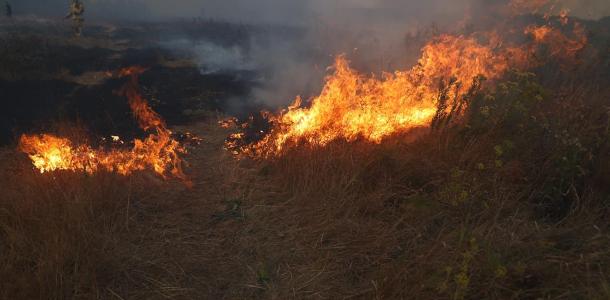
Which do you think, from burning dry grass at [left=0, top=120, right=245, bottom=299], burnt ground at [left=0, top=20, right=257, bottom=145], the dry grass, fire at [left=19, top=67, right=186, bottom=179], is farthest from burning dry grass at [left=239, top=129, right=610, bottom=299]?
burnt ground at [left=0, top=20, right=257, bottom=145]

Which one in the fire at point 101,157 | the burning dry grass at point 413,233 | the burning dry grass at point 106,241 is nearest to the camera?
the burning dry grass at point 413,233

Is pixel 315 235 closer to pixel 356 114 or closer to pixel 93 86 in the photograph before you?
pixel 356 114

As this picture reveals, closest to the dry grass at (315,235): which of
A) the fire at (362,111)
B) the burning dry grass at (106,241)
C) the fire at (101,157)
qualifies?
the burning dry grass at (106,241)

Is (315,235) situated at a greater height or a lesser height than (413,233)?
lesser

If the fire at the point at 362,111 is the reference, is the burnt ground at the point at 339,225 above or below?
below

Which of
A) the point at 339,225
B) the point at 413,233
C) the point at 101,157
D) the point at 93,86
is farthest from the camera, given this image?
the point at 93,86

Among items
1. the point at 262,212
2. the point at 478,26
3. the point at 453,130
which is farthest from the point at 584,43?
the point at 262,212

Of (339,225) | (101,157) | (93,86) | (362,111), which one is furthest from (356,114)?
(93,86)

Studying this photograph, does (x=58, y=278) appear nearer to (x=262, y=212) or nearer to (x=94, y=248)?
(x=94, y=248)

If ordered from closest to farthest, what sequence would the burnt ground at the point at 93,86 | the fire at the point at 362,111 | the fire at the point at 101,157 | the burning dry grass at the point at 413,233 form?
1. the burning dry grass at the point at 413,233
2. the fire at the point at 101,157
3. the fire at the point at 362,111
4. the burnt ground at the point at 93,86

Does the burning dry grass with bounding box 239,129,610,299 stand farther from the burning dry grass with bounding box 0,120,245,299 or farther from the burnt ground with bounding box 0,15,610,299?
the burning dry grass with bounding box 0,120,245,299

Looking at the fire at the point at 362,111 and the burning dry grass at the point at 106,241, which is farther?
the fire at the point at 362,111

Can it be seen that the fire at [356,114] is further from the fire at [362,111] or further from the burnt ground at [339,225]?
the burnt ground at [339,225]

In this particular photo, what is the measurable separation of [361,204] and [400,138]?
1690mm
